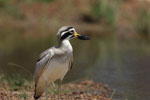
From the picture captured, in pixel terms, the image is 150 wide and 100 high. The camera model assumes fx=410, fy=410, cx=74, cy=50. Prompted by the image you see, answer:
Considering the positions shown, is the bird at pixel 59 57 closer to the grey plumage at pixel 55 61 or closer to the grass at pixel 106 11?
the grey plumage at pixel 55 61

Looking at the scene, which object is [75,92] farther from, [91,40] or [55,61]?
[91,40]

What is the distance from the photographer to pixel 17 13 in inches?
792

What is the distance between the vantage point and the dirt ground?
22.6 ft

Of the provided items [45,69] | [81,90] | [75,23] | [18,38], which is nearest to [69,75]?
[81,90]

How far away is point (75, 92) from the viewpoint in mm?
7500

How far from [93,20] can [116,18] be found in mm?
1170

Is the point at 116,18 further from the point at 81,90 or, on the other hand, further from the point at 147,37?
the point at 81,90

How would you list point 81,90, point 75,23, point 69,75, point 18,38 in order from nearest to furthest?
1. point 81,90
2. point 69,75
3. point 18,38
4. point 75,23

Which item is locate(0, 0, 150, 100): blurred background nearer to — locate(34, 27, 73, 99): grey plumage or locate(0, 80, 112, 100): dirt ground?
locate(0, 80, 112, 100): dirt ground

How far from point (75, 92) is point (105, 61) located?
4.40m

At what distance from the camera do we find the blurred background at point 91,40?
9.37 m

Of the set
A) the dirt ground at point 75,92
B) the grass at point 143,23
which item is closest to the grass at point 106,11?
the grass at point 143,23

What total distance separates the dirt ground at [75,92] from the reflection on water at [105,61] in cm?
31

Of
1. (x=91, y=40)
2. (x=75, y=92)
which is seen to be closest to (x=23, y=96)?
(x=75, y=92)
